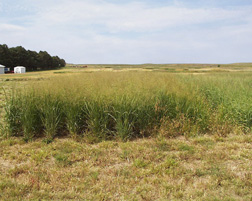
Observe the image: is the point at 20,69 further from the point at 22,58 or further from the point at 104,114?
the point at 104,114

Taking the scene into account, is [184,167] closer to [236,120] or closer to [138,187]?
[138,187]

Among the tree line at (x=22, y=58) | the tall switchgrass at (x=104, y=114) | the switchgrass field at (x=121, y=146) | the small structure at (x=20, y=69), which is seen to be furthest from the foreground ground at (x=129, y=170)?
the tree line at (x=22, y=58)

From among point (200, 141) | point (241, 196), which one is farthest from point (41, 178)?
point (200, 141)

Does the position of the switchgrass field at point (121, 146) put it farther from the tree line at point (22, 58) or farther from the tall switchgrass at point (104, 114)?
the tree line at point (22, 58)

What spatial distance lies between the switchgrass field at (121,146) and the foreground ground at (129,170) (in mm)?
12

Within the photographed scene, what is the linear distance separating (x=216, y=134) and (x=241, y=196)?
203 cm

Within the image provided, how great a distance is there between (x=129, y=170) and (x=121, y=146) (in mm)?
801

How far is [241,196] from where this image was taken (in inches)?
85.8

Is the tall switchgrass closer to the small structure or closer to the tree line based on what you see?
the small structure

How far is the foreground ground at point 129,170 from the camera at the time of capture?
223 cm

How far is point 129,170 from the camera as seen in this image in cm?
272

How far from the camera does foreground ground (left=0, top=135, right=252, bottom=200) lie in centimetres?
223

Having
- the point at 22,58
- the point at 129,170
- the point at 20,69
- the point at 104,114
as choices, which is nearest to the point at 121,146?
the point at 129,170

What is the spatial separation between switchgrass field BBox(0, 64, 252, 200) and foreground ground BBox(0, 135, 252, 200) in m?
0.01
